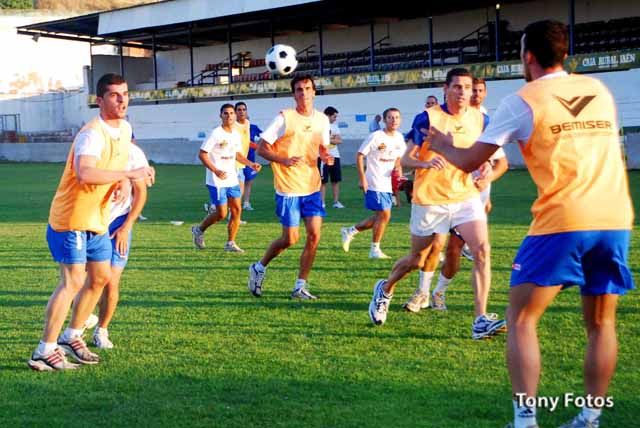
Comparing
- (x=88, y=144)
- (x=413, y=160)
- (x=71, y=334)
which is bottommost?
(x=71, y=334)

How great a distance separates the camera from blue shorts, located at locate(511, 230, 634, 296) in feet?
13.6

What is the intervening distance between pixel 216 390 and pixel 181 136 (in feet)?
128

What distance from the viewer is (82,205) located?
5.92 meters

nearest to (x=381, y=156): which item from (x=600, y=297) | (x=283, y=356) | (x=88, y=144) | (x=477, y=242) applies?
(x=477, y=242)

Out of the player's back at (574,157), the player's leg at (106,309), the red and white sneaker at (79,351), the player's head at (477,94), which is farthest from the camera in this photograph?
the player's head at (477,94)

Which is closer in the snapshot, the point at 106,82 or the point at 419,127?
the point at 106,82

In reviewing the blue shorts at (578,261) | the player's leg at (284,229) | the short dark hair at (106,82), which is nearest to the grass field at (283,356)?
the player's leg at (284,229)

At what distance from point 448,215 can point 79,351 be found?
3071 mm

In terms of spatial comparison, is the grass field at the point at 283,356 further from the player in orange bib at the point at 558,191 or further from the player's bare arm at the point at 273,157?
the player's bare arm at the point at 273,157

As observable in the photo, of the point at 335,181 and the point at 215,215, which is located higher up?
the point at 335,181

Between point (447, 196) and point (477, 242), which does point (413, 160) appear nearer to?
point (447, 196)

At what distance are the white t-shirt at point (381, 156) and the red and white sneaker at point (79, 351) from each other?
Answer: 598 cm

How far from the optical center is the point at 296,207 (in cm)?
855

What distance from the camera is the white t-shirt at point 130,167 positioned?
21.9 ft
